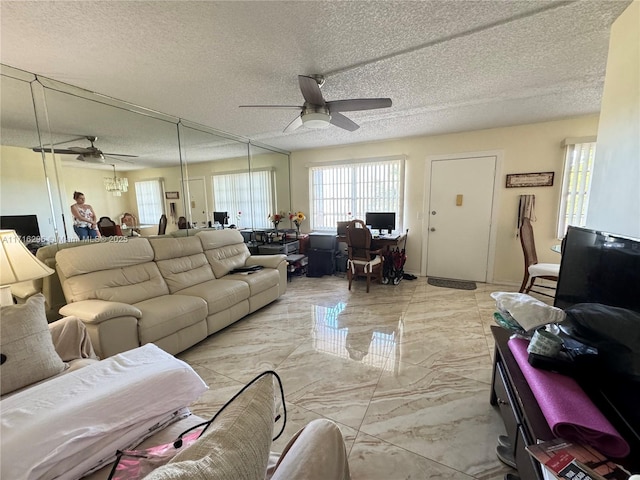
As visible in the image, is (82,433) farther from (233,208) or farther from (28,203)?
(233,208)

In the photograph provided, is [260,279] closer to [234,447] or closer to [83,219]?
[83,219]

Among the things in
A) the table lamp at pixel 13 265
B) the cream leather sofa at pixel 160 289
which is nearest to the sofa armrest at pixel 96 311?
the cream leather sofa at pixel 160 289

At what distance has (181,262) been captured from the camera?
10.1 ft

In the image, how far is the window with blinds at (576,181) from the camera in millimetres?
3457

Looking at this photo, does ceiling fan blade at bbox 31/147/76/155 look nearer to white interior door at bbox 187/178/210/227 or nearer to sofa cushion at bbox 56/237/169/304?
sofa cushion at bbox 56/237/169/304

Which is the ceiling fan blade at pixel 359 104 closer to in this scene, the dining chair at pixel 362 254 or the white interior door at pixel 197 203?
the dining chair at pixel 362 254

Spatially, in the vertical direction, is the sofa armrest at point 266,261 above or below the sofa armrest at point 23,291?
below

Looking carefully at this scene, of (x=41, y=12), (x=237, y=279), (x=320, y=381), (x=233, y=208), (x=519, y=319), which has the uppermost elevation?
(x=41, y=12)

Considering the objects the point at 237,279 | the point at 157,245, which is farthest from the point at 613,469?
the point at 157,245

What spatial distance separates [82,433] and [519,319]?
185cm

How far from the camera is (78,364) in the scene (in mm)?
1434

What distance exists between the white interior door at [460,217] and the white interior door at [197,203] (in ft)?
12.7

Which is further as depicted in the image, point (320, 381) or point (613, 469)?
point (320, 381)

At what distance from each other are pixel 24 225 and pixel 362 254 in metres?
3.74
